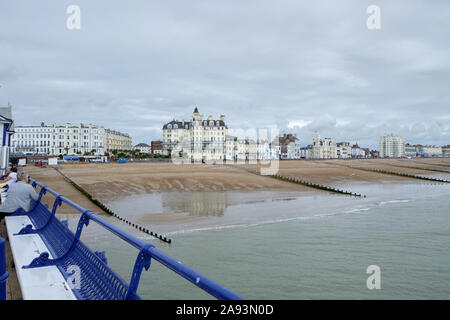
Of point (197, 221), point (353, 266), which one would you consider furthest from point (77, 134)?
point (353, 266)

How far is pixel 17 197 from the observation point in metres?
8.84

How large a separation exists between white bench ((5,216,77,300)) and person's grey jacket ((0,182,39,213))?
1.38 meters

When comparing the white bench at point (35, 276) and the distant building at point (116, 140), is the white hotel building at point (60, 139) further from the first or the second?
the white bench at point (35, 276)

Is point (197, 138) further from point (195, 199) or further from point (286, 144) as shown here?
point (195, 199)

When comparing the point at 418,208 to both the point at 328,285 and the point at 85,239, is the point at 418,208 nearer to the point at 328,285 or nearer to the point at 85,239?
the point at 328,285

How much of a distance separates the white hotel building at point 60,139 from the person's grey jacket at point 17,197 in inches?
5561

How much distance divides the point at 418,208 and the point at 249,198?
13.0 m

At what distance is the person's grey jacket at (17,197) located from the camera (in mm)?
8758

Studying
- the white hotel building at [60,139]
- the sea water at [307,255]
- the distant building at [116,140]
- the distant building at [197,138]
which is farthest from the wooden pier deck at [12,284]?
the distant building at [116,140]

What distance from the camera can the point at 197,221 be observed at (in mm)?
20109

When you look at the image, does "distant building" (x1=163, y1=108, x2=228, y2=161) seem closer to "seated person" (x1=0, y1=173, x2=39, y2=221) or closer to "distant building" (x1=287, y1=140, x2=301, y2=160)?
"distant building" (x1=287, y1=140, x2=301, y2=160)

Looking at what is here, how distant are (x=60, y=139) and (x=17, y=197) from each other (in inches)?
6065
